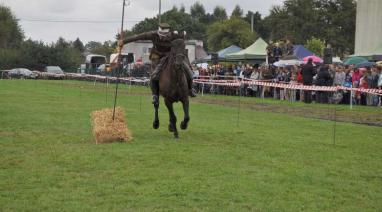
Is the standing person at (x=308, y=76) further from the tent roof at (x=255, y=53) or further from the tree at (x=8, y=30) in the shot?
the tree at (x=8, y=30)

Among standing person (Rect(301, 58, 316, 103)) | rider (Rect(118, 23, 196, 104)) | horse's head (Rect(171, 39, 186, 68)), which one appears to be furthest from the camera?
standing person (Rect(301, 58, 316, 103))

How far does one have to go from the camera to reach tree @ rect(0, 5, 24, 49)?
337 feet

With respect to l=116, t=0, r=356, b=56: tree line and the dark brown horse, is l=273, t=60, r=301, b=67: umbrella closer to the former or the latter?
the dark brown horse

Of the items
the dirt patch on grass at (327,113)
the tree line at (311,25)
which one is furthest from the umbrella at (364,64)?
the tree line at (311,25)

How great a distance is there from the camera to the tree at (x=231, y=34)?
324 ft

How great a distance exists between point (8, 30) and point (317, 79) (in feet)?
268

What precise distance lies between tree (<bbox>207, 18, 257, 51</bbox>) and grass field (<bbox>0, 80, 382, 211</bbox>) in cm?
8064

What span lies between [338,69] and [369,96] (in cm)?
231

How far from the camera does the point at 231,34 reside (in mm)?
101312

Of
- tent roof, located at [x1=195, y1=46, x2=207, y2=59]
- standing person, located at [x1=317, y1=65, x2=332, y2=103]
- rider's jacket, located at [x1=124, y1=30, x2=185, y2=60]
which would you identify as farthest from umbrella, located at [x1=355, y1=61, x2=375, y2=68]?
tent roof, located at [x1=195, y1=46, x2=207, y2=59]

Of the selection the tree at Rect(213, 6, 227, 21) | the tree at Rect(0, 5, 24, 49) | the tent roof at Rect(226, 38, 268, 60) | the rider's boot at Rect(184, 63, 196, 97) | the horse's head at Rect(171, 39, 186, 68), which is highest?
the tree at Rect(213, 6, 227, 21)

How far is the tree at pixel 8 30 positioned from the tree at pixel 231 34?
3145cm

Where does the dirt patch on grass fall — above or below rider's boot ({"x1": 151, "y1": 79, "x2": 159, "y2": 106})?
below

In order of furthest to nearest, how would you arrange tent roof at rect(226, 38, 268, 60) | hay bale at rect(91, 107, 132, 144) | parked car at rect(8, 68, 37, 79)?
parked car at rect(8, 68, 37, 79) < tent roof at rect(226, 38, 268, 60) < hay bale at rect(91, 107, 132, 144)
